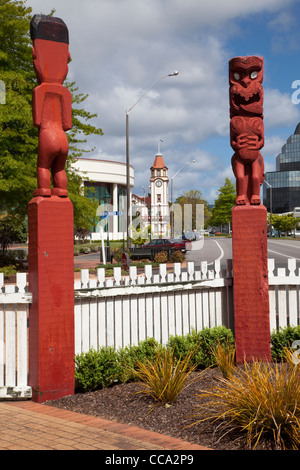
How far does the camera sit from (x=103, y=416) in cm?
510

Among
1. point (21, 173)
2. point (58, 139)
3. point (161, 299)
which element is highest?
point (21, 173)

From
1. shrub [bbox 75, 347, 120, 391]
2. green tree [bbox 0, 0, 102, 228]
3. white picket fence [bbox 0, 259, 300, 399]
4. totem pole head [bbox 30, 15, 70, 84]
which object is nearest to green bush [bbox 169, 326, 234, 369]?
white picket fence [bbox 0, 259, 300, 399]

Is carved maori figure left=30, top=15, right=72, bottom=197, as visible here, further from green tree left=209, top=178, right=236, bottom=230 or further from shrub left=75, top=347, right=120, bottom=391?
green tree left=209, top=178, right=236, bottom=230

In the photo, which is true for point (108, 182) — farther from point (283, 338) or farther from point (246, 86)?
point (283, 338)

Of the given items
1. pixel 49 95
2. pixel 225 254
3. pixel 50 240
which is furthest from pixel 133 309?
pixel 225 254

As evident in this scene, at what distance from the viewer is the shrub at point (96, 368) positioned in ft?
19.4

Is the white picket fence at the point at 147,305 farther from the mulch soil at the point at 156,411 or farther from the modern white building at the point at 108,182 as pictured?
the modern white building at the point at 108,182

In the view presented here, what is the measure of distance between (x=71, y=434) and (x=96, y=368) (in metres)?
1.39

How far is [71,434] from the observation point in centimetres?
452

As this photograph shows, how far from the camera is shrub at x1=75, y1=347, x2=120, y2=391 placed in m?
5.91
